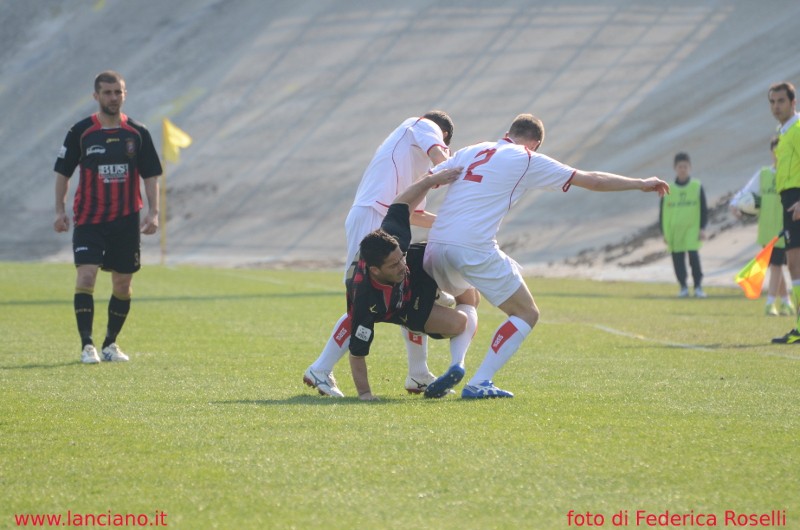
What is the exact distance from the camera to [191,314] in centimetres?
1390

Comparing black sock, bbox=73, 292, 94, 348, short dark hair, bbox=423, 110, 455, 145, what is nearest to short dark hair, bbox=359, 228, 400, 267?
short dark hair, bbox=423, 110, 455, 145

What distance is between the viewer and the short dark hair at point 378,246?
6609 millimetres

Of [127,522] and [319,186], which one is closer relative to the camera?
[127,522]

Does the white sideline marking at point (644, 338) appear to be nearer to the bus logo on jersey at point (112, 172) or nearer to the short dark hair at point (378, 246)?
the short dark hair at point (378, 246)

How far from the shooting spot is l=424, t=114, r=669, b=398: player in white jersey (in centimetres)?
700

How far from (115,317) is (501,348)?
3.98m

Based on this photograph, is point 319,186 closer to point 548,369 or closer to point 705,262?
point 705,262

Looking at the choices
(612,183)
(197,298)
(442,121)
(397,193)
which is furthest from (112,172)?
(197,298)

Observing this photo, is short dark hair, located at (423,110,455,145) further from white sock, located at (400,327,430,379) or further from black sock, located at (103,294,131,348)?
black sock, located at (103,294,131,348)

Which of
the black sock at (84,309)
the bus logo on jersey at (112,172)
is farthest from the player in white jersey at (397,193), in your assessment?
the black sock at (84,309)

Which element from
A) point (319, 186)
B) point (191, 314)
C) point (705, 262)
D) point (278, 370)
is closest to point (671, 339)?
point (278, 370)

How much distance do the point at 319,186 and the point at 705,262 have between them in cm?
1706

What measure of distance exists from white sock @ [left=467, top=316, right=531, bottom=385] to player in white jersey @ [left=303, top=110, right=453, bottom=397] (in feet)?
1.77

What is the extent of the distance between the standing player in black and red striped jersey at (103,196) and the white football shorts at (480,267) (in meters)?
3.17
